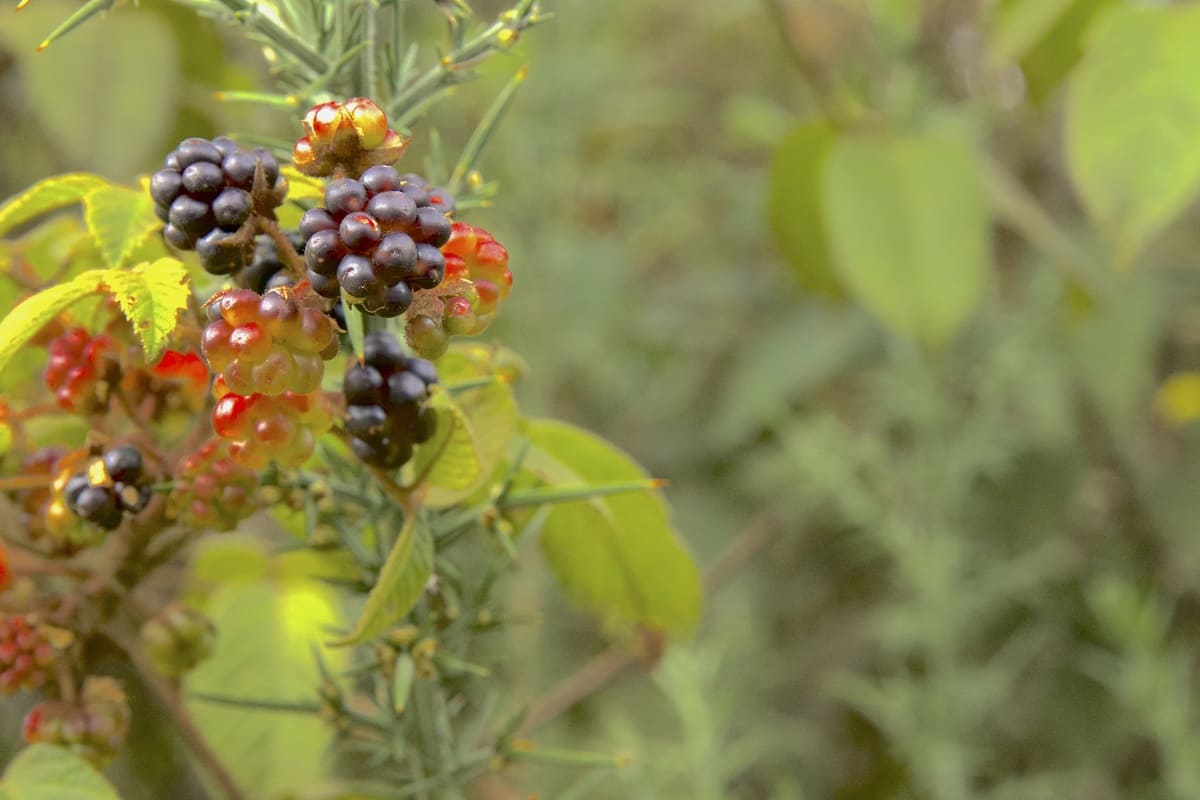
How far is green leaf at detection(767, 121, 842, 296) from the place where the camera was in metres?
0.94

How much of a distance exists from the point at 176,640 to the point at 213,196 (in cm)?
18

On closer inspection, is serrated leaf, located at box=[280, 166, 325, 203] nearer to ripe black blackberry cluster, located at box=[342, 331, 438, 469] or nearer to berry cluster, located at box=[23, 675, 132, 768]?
ripe black blackberry cluster, located at box=[342, 331, 438, 469]

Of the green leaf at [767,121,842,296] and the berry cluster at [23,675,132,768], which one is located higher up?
the green leaf at [767,121,842,296]

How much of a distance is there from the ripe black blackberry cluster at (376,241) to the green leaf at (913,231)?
0.57 metres

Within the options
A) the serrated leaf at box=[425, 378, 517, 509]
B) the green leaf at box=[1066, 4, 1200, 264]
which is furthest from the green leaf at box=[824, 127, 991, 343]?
the serrated leaf at box=[425, 378, 517, 509]

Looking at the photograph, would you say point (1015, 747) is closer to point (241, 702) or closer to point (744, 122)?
point (744, 122)

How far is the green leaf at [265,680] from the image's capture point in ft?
1.90

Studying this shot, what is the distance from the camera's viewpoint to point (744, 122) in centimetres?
106

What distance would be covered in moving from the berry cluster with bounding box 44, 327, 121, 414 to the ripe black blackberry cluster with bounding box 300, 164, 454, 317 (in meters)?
0.13

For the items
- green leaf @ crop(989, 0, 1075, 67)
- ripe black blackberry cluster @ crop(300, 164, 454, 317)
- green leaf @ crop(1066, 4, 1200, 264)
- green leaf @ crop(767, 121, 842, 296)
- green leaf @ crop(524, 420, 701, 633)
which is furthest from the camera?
green leaf @ crop(767, 121, 842, 296)

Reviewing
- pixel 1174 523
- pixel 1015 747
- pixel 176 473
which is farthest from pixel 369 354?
pixel 1015 747

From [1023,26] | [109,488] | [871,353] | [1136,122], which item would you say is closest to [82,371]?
[109,488]

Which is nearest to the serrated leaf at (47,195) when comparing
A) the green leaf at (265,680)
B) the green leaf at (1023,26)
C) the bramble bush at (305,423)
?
the bramble bush at (305,423)

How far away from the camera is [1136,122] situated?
695mm
